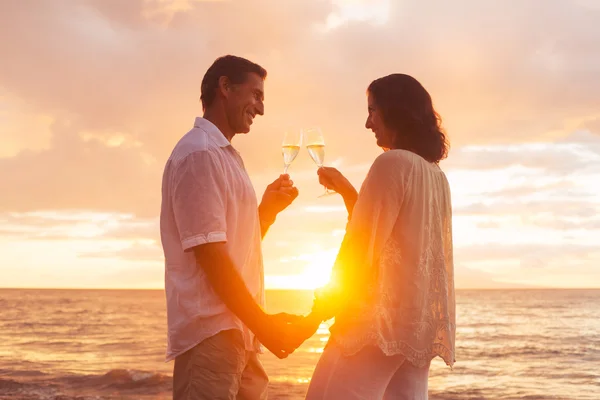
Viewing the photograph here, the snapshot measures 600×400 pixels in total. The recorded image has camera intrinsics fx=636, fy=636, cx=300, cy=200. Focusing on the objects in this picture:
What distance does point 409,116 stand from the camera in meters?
3.19

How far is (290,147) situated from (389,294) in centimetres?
147

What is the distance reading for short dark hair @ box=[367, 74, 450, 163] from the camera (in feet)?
10.5

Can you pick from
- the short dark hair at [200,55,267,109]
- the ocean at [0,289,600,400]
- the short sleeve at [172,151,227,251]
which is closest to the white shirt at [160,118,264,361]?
the short sleeve at [172,151,227,251]

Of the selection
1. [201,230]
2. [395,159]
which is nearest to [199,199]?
[201,230]

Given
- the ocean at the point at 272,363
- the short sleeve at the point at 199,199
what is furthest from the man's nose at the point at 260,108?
the ocean at the point at 272,363

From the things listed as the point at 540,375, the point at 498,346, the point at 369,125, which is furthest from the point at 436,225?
the point at 498,346

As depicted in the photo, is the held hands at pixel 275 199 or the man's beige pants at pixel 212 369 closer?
the man's beige pants at pixel 212 369

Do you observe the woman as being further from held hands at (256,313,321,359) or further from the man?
the man

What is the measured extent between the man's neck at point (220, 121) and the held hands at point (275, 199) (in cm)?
56

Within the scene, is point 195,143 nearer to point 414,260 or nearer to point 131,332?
point 414,260

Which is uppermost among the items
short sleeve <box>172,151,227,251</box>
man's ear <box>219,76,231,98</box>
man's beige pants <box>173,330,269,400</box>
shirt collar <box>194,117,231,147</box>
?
man's ear <box>219,76,231,98</box>

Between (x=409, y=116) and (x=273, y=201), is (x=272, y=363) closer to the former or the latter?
(x=273, y=201)

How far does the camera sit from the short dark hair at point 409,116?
3.20 metres

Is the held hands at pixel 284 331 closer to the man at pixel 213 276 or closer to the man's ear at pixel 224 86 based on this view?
the man at pixel 213 276
